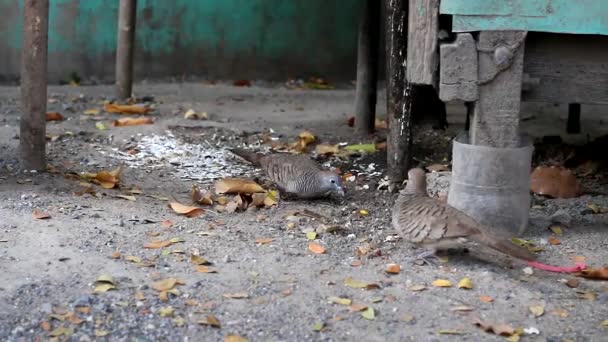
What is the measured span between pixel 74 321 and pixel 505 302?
2146 millimetres

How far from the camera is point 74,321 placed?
4.64 metres

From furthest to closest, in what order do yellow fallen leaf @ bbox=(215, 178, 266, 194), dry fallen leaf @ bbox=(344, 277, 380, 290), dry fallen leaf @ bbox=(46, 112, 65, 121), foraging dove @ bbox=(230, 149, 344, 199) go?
dry fallen leaf @ bbox=(46, 112, 65, 121) → yellow fallen leaf @ bbox=(215, 178, 266, 194) → foraging dove @ bbox=(230, 149, 344, 199) → dry fallen leaf @ bbox=(344, 277, 380, 290)

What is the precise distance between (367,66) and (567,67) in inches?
120

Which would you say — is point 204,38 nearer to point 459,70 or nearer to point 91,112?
point 91,112

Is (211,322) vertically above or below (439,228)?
below

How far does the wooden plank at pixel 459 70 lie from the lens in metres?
5.88

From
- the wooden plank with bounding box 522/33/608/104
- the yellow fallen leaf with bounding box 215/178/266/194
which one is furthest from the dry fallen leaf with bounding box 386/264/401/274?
the yellow fallen leaf with bounding box 215/178/266/194

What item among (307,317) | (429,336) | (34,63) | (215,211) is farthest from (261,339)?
(34,63)

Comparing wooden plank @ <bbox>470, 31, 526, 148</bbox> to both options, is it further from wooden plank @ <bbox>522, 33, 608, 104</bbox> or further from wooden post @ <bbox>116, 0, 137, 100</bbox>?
wooden post @ <bbox>116, 0, 137, 100</bbox>

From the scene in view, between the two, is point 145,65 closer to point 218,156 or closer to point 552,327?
point 218,156

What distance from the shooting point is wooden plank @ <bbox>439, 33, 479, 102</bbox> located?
5.88 metres

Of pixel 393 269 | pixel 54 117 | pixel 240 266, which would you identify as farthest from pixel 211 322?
pixel 54 117

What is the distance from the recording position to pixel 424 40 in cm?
603

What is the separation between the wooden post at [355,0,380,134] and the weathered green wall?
3207 mm
